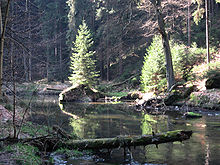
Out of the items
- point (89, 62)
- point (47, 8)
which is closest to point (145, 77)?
point (89, 62)

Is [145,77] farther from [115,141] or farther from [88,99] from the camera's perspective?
[115,141]

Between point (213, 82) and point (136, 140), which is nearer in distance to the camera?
point (136, 140)

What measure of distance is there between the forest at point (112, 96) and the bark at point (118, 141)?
0.9 inches

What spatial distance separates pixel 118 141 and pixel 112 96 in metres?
20.9

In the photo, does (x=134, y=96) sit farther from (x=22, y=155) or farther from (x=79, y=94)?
(x=22, y=155)

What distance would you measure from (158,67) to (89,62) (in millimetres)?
9689

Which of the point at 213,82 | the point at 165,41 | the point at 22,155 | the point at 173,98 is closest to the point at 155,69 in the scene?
the point at 165,41

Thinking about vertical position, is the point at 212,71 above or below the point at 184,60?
below

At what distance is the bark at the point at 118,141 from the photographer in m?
5.66

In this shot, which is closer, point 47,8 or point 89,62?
point 89,62

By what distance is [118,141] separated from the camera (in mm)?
5824

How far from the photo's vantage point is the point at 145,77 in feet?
75.3

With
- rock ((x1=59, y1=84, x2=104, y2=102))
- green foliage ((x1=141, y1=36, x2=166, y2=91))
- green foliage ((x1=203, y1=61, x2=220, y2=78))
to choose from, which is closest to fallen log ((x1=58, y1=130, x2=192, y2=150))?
green foliage ((x1=203, y1=61, x2=220, y2=78))

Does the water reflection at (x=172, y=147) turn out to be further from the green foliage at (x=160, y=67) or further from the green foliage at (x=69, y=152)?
the green foliage at (x=160, y=67)
